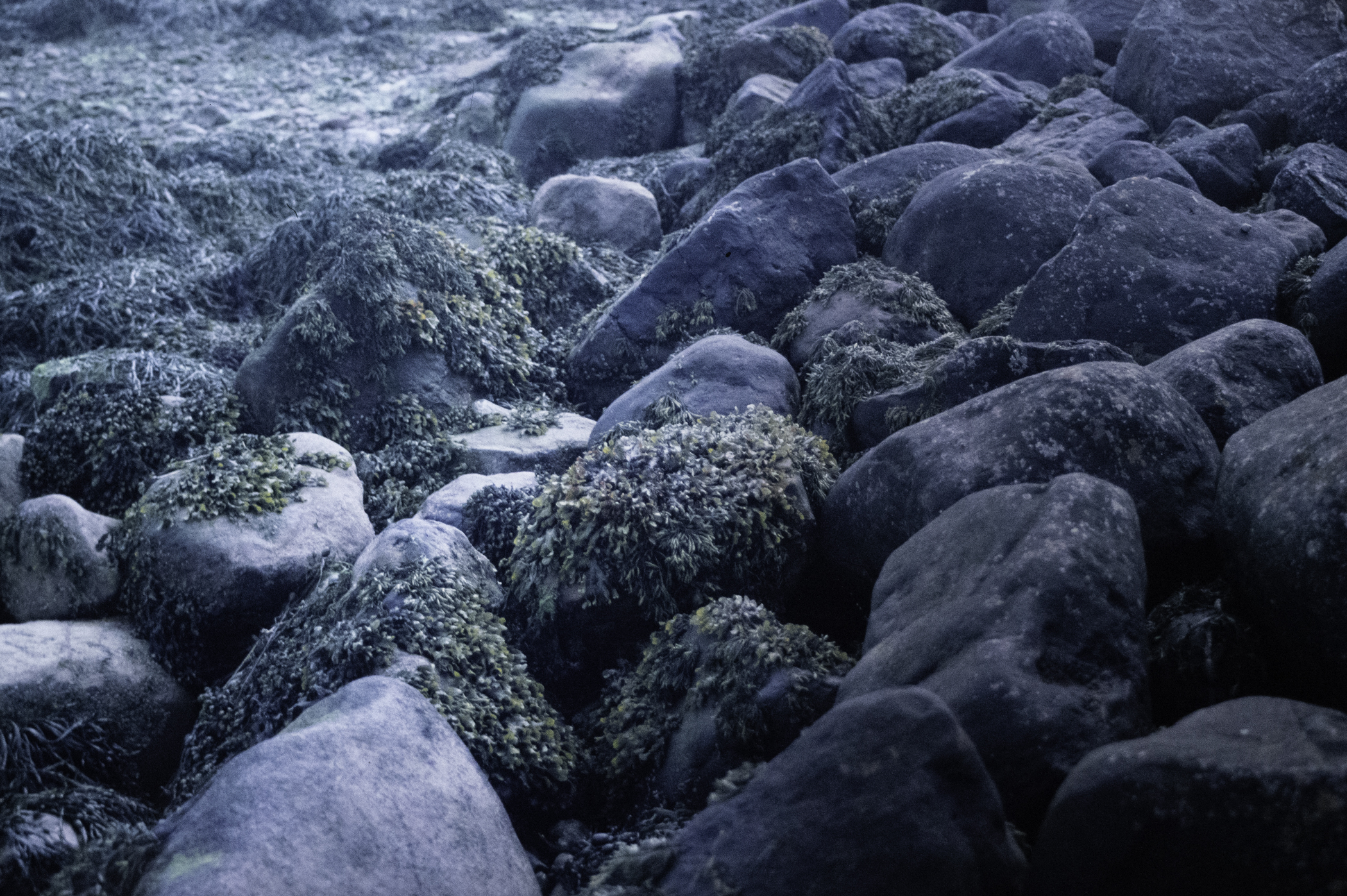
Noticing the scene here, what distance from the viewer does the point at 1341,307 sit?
5559 mm

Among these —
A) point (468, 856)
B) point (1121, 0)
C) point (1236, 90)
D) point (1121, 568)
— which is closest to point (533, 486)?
point (468, 856)

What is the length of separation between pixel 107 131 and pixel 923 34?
11.3 m

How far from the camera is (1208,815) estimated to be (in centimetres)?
253

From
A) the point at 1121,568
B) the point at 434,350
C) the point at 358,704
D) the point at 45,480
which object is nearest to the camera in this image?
the point at 1121,568

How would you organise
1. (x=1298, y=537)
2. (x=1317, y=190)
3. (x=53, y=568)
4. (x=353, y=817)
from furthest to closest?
1. (x=1317, y=190)
2. (x=53, y=568)
3. (x=353, y=817)
4. (x=1298, y=537)

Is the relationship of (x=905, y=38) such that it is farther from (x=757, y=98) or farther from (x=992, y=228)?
(x=992, y=228)

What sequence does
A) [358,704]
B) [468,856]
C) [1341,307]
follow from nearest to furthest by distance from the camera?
[468,856] < [358,704] < [1341,307]

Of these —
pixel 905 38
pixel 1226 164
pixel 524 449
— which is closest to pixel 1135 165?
pixel 1226 164

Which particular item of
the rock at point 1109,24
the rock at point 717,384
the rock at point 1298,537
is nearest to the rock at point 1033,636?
the rock at point 1298,537

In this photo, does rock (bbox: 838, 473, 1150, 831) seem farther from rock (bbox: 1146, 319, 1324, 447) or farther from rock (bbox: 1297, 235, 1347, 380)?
rock (bbox: 1297, 235, 1347, 380)

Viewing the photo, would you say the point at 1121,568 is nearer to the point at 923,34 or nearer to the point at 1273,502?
the point at 1273,502

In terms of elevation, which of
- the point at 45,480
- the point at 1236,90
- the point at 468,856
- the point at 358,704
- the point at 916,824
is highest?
the point at 1236,90

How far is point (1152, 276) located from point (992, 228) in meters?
1.59

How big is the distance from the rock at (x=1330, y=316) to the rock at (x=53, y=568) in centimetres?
806
